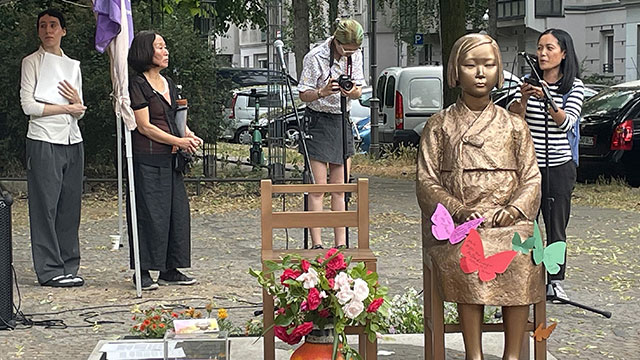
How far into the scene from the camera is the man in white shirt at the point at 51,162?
7.83 meters

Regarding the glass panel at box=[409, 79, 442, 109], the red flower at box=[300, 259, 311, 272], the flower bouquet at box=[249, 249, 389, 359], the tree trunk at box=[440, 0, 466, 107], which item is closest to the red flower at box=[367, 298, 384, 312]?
the flower bouquet at box=[249, 249, 389, 359]

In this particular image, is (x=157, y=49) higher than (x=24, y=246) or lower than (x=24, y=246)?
higher

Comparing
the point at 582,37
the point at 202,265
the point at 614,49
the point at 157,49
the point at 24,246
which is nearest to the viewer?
the point at 157,49

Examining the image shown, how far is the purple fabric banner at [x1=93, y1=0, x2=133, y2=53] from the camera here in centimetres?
725

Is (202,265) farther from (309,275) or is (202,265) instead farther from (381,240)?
(309,275)

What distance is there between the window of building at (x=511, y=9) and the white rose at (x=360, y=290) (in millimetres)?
44590

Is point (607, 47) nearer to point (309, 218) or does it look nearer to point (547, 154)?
point (547, 154)

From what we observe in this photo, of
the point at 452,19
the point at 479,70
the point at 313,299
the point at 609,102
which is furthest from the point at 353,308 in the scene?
the point at 609,102

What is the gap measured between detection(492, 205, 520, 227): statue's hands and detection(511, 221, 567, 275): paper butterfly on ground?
0.31ft

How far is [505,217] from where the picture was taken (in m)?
4.95

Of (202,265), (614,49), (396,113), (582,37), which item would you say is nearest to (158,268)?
(202,265)

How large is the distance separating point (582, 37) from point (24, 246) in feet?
121

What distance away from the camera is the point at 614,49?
133ft

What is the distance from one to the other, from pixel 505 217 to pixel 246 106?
16.3m
